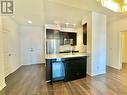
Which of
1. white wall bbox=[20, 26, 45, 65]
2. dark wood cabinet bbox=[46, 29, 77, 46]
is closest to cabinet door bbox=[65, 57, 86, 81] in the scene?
dark wood cabinet bbox=[46, 29, 77, 46]

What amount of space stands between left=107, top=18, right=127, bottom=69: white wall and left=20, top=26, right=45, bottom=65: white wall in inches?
176

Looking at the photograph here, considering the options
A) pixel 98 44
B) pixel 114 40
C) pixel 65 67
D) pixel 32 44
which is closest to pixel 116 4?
pixel 98 44

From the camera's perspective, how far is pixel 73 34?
719 centimetres

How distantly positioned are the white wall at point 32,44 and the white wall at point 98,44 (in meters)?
4.00

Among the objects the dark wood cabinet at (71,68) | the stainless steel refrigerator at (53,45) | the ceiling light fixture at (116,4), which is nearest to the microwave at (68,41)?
the stainless steel refrigerator at (53,45)

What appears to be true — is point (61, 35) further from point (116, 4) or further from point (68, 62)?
point (116, 4)

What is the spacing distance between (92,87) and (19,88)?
7.55 feet

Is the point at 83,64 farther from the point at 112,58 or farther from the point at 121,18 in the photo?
the point at 121,18

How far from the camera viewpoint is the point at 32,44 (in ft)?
23.1

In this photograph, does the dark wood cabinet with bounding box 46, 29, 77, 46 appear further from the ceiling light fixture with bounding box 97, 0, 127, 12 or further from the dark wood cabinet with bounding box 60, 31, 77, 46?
the ceiling light fixture with bounding box 97, 0, 127, 12

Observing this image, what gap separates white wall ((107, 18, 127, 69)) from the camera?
542 cm

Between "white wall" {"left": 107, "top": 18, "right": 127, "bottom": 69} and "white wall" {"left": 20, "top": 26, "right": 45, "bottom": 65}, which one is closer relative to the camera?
"white wall" {"left": 107, "top": 18, "right": 127, "bottom": 69}

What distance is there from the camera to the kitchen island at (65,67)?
369cm

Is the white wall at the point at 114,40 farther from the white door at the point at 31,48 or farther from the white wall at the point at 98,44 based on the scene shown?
the white door at the point at 31,48
